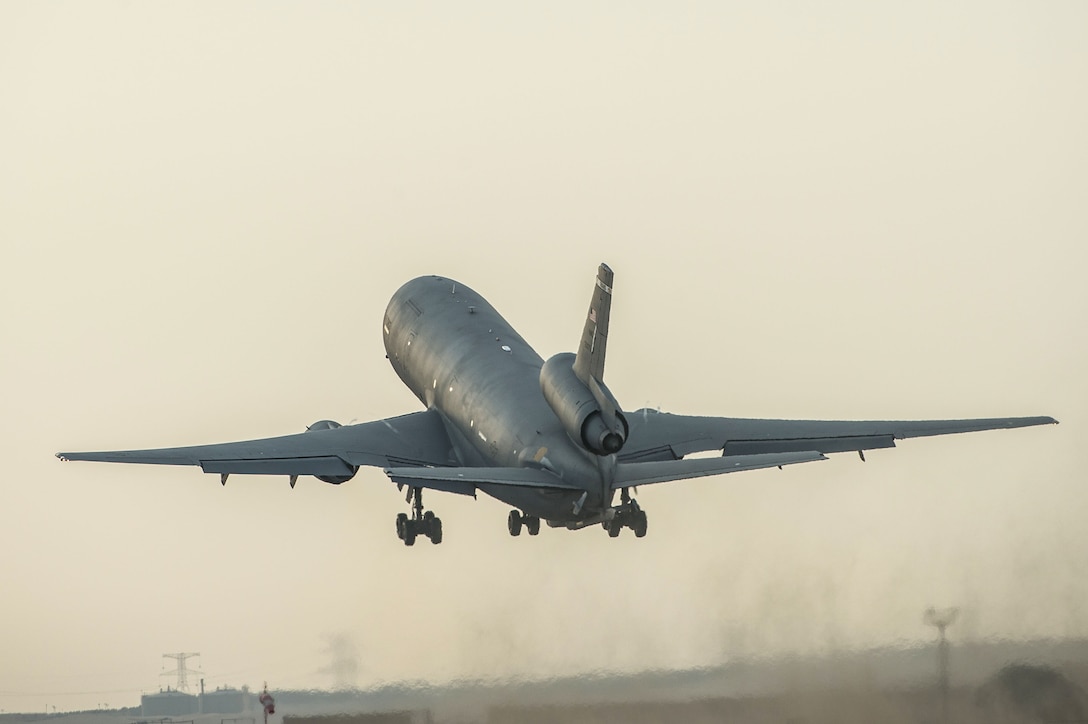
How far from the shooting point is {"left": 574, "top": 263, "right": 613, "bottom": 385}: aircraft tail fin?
83.1 m

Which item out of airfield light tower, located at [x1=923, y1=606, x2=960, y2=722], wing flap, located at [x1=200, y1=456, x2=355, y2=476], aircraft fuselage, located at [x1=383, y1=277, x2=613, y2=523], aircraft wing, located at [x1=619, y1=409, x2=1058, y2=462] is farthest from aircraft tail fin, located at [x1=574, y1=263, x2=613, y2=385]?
airfield light tower, located at [x1=923, y1=606, x2=960, y2=722]

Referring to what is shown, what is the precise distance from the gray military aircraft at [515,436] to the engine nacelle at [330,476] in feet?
0.24

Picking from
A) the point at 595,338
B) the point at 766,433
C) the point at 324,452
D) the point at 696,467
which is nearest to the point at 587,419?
the point at 595,338

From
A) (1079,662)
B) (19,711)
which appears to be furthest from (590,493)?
(19,711)

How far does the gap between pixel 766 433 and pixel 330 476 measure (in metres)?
16.1

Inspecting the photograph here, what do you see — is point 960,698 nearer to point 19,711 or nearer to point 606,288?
point 606,288

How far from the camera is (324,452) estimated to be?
305ft

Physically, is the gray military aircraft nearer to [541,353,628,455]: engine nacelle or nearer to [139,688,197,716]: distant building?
[541,353,628,455]: engine nacelle

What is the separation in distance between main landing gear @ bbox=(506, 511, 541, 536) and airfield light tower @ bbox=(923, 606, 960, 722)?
1489 centimetres

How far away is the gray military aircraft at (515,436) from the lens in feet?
272

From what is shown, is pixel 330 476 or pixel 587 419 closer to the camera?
pixel 587 419

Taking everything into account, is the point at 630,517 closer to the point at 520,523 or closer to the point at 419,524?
the point at 520,523

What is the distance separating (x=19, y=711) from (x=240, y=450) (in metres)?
22.2

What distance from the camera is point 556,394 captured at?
8425 cm
